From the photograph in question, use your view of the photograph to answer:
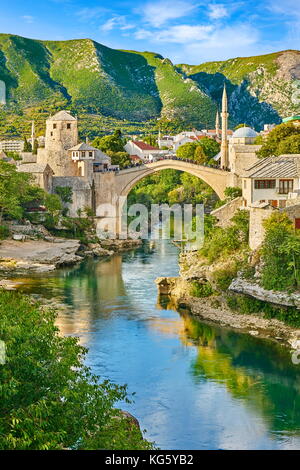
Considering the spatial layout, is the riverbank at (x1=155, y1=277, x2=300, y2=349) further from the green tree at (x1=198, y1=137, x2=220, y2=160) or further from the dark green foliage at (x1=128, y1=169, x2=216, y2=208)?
the green tree at (x1=198, y1=137, x2=220, y2=160)

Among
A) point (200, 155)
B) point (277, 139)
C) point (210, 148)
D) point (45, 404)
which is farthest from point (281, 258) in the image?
point (210, 148)

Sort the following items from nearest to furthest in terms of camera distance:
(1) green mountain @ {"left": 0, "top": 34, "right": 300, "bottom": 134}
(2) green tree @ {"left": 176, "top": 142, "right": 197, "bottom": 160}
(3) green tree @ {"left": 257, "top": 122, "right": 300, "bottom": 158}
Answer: (3) green tree @ {"left": 257, "top": 122, "right": 300, "bottom": 158}
(2) green tree @ {"left": 176, "top": 142, "right": 197, "bottom": 160}
(1) green mountain @ {"left": 0, "top": 34, "right": 300, "bottom": 134}

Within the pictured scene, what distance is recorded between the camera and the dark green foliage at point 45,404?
10219mm

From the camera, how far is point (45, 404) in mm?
10508

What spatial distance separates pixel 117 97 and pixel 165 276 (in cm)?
8181

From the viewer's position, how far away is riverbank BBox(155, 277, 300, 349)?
21.9 meters

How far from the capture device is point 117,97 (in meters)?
110

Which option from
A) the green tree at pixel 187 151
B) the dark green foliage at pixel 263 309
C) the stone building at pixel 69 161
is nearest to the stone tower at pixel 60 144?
the stone building at pixel 69 161

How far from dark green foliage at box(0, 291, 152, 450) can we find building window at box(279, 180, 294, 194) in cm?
1723

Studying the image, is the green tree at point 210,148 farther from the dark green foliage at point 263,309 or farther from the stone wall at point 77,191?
the dark green foliage at point 263,309

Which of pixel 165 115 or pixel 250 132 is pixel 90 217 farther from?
pixel 165 115

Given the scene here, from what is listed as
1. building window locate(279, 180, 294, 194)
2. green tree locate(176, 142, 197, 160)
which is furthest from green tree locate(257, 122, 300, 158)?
green tree locate(176, 142, 197, 160)

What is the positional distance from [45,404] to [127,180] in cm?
3596
